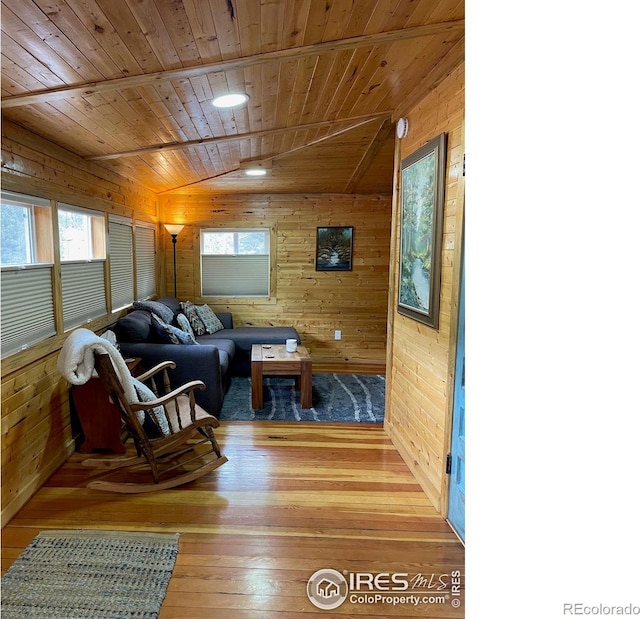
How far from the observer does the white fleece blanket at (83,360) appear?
2.23m

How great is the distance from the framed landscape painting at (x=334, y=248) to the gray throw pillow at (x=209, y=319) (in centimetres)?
161

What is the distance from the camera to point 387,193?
529 cm

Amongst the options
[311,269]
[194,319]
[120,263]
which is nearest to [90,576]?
[120,263]

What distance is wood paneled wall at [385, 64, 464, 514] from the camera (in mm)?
1979

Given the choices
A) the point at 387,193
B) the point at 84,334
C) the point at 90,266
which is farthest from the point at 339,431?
the point at 387,193

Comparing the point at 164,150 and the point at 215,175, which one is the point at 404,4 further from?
the point at 215,175

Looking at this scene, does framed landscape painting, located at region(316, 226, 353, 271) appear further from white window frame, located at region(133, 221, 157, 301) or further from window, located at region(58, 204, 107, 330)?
window, located at region(58, 204, 107, 330)

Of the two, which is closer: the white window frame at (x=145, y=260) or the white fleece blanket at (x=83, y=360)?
the white fleece blanket at (x=83, y=360)

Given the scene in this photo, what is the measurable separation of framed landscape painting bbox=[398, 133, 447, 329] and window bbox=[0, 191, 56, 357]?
8.00 ft

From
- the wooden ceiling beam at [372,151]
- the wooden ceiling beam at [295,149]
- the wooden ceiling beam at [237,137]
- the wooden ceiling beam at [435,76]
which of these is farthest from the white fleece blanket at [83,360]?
the wooden ceiling beam at [372,151]

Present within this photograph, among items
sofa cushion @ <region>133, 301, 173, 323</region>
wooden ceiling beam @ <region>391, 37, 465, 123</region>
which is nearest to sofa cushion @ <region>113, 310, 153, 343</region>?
sofa cushion @ <region>133, 301, 173, 323</region>

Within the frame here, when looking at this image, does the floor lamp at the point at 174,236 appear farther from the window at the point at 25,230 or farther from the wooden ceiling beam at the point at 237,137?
the window at the point at 25,230
